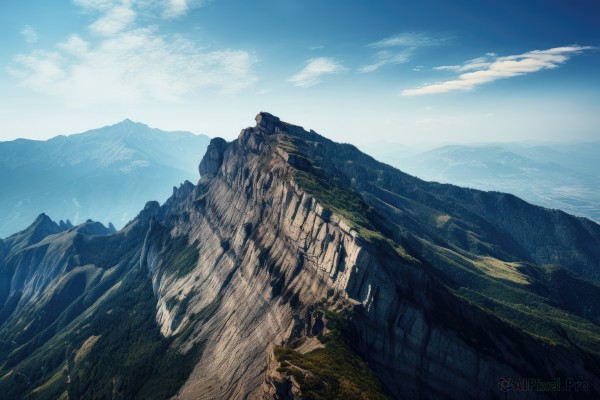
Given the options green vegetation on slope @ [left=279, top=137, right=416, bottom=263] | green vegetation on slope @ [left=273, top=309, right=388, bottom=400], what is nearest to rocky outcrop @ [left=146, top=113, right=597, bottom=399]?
green vegetation on slope @ [left=279, top=137, right=416, bottom=263]

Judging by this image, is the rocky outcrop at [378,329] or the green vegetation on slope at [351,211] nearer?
the rocky outcrop at [378,329]

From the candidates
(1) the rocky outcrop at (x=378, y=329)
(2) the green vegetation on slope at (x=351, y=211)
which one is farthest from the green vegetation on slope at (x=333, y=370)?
(2) the green vegetation on slope at (x=351, y=211)

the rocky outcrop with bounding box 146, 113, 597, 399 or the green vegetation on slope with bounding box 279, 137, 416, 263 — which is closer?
the rocky outcrop with bounding box 146, 113, 597, 399

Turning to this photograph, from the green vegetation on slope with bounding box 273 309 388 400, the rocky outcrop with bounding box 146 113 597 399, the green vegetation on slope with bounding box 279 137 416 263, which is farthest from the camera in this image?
the green vegetation on slope with bounding box 279 137 416 263

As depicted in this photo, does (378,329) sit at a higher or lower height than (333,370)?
higher

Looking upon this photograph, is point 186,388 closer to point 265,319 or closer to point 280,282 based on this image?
point 265,319

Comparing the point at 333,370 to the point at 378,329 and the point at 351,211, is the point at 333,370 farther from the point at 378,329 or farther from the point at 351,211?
the point at 351,211

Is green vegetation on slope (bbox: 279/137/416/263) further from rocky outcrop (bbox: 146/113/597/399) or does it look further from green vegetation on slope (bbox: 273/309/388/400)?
green vegetation on slope (bbox: 273/309/388/400)

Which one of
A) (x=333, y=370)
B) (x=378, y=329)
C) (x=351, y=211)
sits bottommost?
(x=333, y=370)

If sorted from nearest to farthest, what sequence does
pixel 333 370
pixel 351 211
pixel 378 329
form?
pixel 333 370 < pixel 378 329 < pixel 351 211

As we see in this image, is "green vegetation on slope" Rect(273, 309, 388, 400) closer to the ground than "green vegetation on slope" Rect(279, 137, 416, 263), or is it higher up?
closer to the ground

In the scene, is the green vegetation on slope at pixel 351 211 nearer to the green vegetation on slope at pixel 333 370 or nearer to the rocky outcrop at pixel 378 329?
the rocky outcrop at pixel 378 329

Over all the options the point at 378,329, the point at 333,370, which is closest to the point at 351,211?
the point at 378,329
